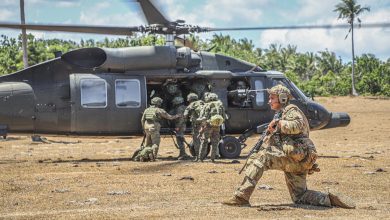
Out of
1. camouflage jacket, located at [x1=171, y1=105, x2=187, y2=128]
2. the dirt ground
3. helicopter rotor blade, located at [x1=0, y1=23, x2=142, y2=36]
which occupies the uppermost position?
helicopter rotor blade, located at [x1=0, y1=23, x2=142, y2=36]

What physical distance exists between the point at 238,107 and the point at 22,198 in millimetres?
8811

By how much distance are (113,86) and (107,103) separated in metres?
0.44

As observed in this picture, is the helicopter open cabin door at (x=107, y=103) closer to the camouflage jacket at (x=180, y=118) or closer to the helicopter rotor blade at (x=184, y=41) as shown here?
the camouflage jacket at (x=180, y=118)

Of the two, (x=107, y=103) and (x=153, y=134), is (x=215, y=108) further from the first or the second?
(x=107, y=103)

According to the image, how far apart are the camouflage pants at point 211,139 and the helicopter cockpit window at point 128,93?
194 cm

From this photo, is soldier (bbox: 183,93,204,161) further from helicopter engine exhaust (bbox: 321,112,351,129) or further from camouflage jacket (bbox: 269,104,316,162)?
camouflage jacket (bbox: 269,104,316,162)

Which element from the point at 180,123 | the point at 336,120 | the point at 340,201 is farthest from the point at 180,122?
the point at 340,201

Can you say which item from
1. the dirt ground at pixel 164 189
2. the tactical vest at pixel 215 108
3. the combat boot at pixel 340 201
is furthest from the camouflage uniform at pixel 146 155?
the combat boot at pixel 340 201

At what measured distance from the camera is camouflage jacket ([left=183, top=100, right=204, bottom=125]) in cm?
1653

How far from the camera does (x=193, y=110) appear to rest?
16641 millimetres

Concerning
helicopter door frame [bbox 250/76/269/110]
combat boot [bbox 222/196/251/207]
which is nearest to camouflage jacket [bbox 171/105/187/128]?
helicopter door frame [bbox 250/76/269/110]

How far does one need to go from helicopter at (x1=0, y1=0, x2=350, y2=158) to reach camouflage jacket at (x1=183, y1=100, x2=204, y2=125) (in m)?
0.96

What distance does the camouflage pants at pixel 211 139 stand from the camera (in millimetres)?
16172

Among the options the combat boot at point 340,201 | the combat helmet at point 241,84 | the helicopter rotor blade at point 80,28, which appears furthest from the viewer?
the combat helmet at point 241,84
